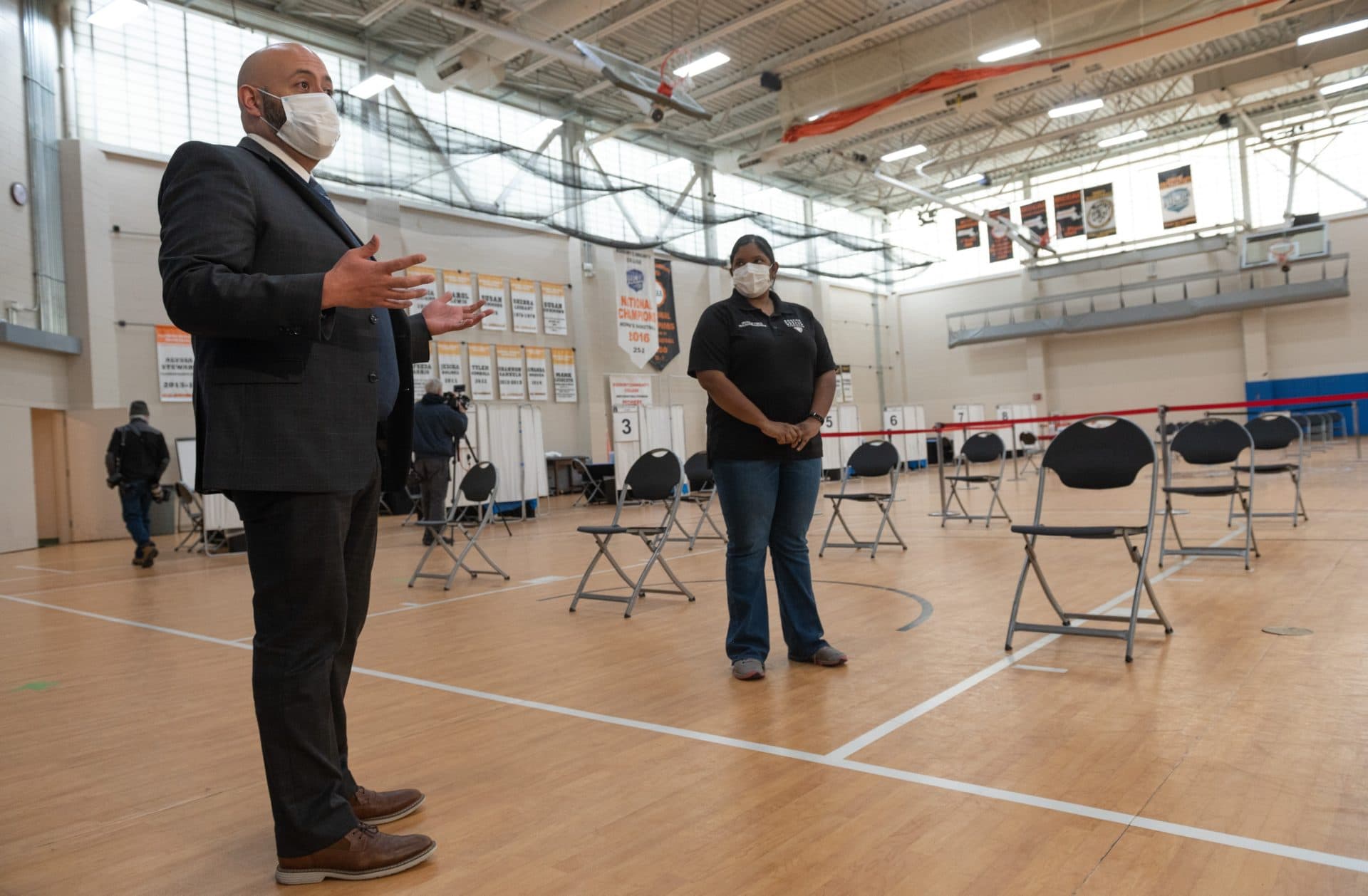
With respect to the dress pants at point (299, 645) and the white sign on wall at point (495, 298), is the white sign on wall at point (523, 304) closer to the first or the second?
the white sign on wall at point (495, 298)

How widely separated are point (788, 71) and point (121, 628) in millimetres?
14126

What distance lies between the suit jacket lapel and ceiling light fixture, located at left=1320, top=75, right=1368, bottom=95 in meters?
22.5

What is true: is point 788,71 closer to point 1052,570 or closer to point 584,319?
point 584,319

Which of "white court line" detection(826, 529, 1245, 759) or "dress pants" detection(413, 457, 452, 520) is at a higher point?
"dress pants" detection(413, 457, 452, 520)

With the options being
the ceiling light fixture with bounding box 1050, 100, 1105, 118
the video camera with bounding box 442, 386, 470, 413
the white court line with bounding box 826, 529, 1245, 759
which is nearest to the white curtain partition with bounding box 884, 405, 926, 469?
the ceiling light fixture with bounding box 1050, 100, 1105, 118

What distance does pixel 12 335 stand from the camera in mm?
10016

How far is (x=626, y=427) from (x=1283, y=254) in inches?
617

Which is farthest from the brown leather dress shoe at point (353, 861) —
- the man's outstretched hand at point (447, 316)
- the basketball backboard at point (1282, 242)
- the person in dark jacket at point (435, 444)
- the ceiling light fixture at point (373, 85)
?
the basketball backboard at point (1282, 242)

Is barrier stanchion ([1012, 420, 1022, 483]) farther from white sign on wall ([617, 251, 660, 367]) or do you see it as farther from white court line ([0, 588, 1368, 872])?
white court line ([0, 588, 1368, 872])

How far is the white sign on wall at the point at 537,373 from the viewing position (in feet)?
52.5

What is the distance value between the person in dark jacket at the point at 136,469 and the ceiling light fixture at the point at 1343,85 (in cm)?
2222

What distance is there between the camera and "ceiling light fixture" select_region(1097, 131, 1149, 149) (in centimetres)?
2005

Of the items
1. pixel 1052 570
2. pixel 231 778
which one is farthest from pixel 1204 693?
pixel 231 778

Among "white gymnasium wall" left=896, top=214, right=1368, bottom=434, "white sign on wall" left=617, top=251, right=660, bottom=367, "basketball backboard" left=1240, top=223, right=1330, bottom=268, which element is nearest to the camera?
"white sign on wall" left=617, top=251, right=660, bottom=367
